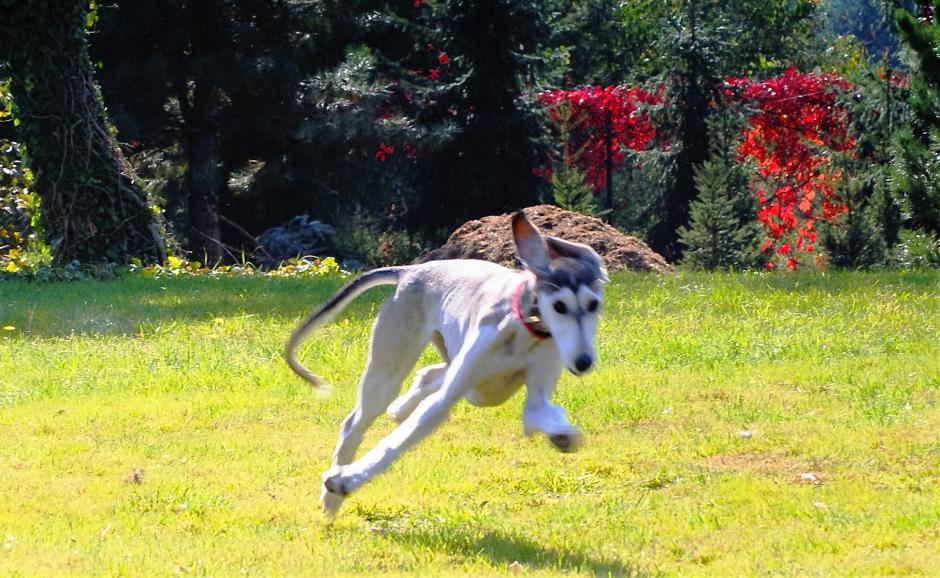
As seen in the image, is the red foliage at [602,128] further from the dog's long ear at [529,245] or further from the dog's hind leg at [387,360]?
the dog's long ear at [529,245]

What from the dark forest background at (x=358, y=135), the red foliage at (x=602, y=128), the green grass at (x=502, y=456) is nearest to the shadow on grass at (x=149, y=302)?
the green grass at (x=502, y=456)

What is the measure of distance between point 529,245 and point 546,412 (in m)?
0.69

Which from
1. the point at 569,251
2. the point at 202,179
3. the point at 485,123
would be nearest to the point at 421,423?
the point at 569,251

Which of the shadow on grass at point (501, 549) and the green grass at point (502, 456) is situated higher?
the shadow on grass at point (501, 549)

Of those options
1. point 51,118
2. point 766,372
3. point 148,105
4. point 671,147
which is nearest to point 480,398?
point 766,372

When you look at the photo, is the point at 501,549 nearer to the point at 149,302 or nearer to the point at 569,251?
the point at 569,251

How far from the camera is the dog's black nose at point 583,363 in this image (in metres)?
5.29

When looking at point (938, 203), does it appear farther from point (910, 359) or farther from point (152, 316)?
point (152, 316)

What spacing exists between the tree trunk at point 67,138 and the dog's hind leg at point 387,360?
11.4m

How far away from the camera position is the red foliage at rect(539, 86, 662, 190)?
22.5 meters

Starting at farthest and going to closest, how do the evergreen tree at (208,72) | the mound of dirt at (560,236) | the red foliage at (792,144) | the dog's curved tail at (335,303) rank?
1. the evergreen tree at (208,72)
2. the red foliage at (792,144)
3. the mound of dirt at (560,236)
4. the dog's curved tail at (335,303)

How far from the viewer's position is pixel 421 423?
18.7 feet

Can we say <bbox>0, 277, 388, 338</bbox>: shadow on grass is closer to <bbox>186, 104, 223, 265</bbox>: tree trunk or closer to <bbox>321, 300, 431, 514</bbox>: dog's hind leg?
<bbox>321, 300, 431, 514</bbox>: dog's hind leg

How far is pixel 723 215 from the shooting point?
18.1m
